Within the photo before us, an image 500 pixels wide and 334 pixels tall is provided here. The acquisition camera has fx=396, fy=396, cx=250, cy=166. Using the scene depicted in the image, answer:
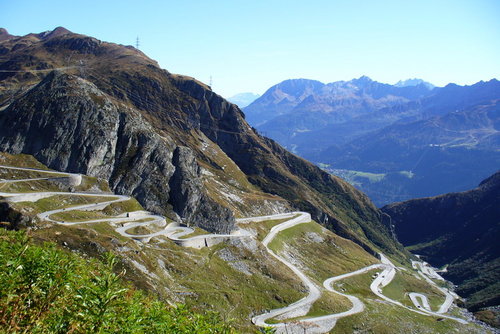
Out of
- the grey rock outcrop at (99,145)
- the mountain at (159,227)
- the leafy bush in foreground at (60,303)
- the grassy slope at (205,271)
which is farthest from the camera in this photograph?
the grey rock outcrop at (99,145)

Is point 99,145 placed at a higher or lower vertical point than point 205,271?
higher

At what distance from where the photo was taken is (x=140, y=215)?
107750mm

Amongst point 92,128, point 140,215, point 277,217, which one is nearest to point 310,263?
point 277,217

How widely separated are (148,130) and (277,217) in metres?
72.7

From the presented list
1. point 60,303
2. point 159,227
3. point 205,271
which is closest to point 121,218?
point 159,227

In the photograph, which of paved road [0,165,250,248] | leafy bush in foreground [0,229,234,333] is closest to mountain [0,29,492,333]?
paved road [0,165,250,248]

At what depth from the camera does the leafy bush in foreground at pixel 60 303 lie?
13.4 m

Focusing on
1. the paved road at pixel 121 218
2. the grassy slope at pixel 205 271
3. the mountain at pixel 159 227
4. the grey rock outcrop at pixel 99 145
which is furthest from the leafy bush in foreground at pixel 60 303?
the grey rock outcrop at pixel 99 145

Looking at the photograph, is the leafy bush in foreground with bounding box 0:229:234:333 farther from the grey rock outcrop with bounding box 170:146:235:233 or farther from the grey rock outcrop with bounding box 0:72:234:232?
the grey rock outcrop with bounding box 170:146:235:233

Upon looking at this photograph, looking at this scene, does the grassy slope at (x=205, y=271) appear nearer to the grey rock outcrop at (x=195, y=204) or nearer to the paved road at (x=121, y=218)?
the paved road at (x=121, y=218)

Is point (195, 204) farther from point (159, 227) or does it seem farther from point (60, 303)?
point (60, 303)

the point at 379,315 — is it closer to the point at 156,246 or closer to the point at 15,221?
the point at 156,246

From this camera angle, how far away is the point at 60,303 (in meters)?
15.2

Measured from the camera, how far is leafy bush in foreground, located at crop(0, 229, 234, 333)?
13438mm
